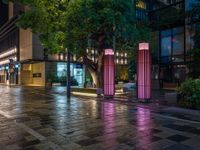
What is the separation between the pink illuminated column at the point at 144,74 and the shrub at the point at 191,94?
10.3 ft

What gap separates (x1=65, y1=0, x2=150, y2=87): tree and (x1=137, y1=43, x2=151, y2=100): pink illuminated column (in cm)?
368

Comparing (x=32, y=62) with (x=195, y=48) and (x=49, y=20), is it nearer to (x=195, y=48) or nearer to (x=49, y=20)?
(x=49, y=20)

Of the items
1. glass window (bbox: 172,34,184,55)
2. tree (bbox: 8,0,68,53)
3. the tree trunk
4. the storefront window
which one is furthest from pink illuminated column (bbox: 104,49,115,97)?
glass window (bbox: 172,34,184,55)

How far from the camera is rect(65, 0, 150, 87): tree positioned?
1736 cm

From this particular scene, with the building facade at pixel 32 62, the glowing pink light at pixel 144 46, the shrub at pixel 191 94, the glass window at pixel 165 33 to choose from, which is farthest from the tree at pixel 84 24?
the building facade at pixel 32 62

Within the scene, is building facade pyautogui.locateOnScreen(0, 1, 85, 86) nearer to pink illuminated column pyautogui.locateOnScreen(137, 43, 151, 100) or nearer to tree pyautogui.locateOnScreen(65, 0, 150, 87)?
tree pyautogui.locateOnScreen(65, 0, 150, 87)

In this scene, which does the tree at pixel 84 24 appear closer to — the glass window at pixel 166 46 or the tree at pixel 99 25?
the tree at pixel 99 25

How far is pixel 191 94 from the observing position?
1169 cm

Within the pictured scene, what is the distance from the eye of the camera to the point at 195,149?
5758 millimetres

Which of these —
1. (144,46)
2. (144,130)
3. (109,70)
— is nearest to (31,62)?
(109,70)

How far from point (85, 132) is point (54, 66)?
137 feet

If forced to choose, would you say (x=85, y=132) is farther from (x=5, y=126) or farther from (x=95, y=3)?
(x=95, y=3)

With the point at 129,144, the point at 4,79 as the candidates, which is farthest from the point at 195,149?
the point at 4,79

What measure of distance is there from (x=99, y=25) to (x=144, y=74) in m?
5.30
